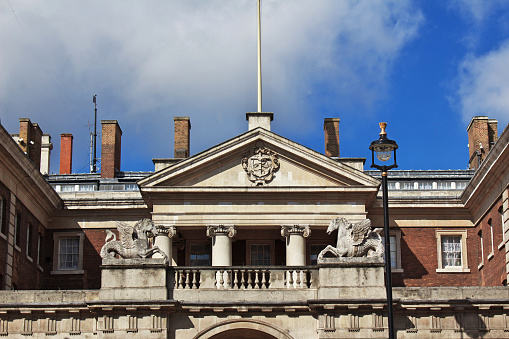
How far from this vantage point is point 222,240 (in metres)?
43.3

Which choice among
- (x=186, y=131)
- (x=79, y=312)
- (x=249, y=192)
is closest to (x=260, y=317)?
(x=79, y=312)

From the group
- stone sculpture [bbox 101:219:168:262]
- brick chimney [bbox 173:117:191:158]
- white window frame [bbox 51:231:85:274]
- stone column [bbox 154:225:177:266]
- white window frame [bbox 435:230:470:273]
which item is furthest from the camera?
brick chimney [bbox 173:117:191:158]

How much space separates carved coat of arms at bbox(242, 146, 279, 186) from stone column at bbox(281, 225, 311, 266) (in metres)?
2.25

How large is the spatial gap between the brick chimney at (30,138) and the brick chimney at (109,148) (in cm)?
311

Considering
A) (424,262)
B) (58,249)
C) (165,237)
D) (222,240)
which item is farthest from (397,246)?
(58,249)

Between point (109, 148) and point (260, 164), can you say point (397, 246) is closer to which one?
point (260, 164)

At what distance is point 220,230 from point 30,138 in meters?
11.5

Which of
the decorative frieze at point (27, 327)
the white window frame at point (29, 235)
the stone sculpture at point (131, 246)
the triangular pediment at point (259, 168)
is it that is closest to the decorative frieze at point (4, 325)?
the decorative frieze at point (27, 327)

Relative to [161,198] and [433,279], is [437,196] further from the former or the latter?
[161,198]

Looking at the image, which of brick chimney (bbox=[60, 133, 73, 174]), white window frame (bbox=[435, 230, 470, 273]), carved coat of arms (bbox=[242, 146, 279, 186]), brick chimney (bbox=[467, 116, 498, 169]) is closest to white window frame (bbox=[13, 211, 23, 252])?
carved coat of arms (bbox=[242, 146, 279, 186])

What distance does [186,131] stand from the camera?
4981cm

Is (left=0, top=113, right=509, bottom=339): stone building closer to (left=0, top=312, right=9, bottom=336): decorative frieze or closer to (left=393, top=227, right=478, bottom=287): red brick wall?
(left=393, top=227, right=478, bottom=287): red brick wall

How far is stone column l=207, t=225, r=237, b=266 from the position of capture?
42969 millimetres

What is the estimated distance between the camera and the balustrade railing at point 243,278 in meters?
30.3
